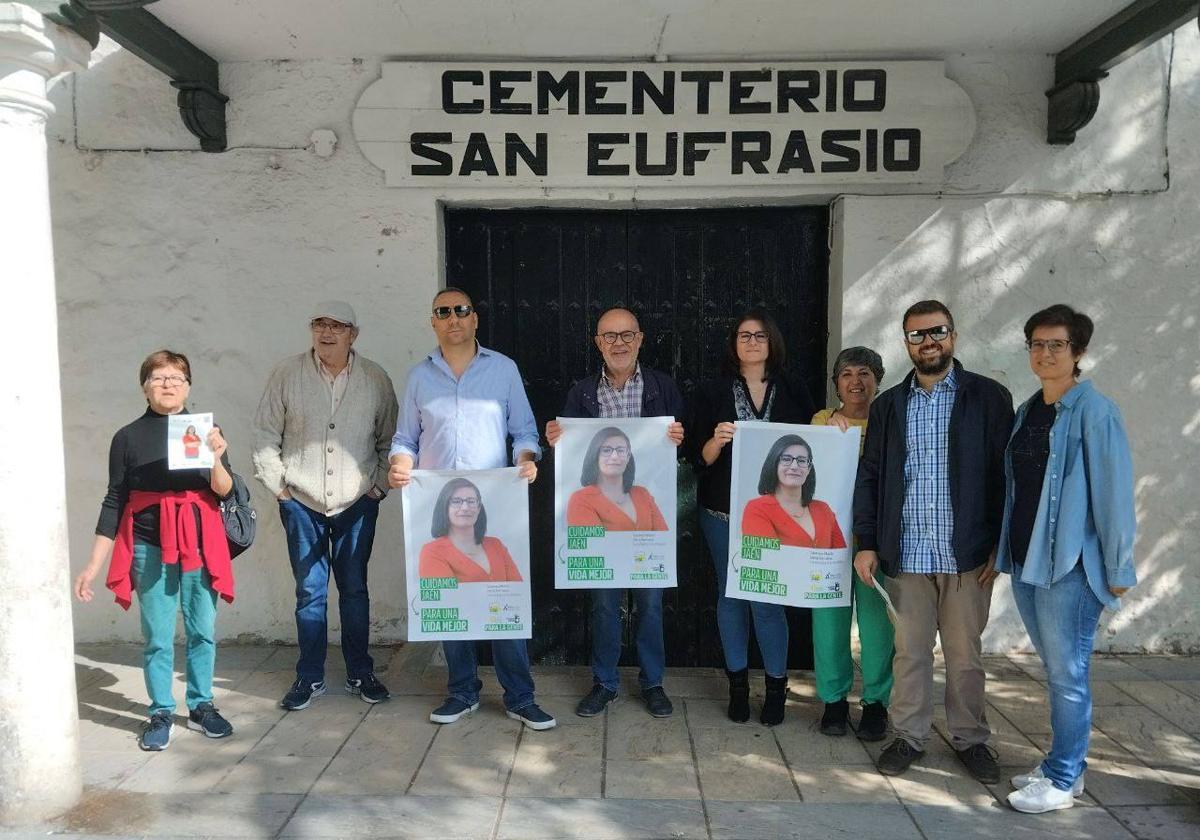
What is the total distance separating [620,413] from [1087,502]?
192 centimetres

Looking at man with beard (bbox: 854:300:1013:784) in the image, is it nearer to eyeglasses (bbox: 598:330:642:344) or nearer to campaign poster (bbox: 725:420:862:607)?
campaign poster (bbox: 725:420:862:607)

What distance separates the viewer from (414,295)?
4.96 m

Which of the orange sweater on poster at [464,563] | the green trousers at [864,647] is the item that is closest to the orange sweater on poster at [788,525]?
the green trousers at [864,647]

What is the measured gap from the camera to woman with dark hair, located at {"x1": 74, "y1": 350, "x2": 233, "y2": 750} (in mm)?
3734

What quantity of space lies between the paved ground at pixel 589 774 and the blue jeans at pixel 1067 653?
21cm

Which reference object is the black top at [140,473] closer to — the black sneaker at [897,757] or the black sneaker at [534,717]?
the black sneaker at [534,717]

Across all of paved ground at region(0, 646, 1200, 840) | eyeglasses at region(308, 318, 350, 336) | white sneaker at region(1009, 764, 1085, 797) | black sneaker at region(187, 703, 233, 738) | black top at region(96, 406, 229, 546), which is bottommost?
paved ground at region(0, 646, 1200, 840)

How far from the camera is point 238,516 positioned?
12.8 feet

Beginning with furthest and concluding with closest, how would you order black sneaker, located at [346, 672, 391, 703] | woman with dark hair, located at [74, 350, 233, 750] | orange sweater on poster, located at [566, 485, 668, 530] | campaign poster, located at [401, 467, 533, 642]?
black sneaker, located at [346, 672, 391, 703]
orange sweater on poster, located at [566, 485, 668, 530]
campaign poster, located at [401, 467, 533, 642]
woman with dark hair, located at [74, 350, 233, 750]

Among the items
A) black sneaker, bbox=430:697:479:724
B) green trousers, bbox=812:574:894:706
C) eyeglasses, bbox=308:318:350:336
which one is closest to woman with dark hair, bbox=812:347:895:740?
green trousers, bbox=812:574:894:706

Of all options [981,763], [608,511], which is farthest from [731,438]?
[981,763]

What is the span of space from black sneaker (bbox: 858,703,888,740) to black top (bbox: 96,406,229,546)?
3084mm

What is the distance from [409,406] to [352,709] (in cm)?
149

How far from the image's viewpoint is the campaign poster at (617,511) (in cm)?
403
